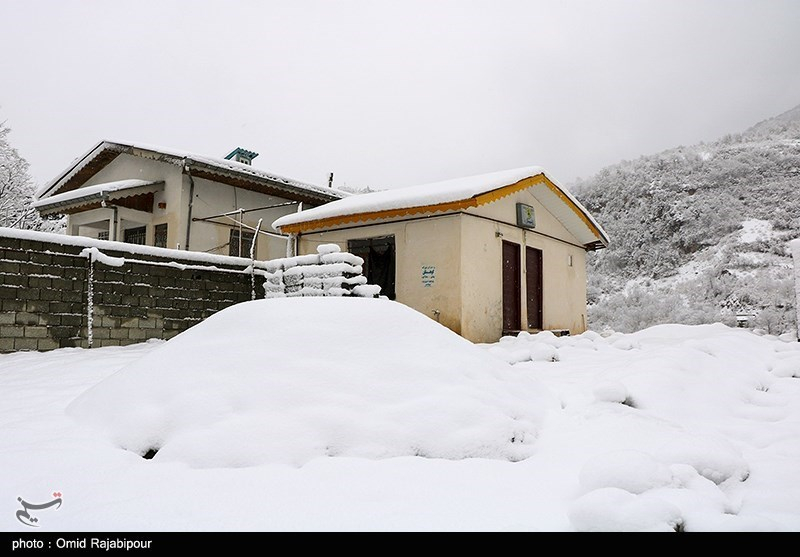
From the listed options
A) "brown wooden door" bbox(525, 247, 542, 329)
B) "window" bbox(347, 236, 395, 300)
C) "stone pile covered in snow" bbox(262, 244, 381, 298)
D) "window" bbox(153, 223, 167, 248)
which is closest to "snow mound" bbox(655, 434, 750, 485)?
"stone pile covered in snow" bbox(262, 244, 381, 298)

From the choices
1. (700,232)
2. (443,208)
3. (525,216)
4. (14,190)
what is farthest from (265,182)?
(700,232)

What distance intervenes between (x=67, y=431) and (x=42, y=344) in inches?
195

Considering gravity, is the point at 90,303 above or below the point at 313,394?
above

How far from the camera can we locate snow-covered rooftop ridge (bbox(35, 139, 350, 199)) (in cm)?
1263


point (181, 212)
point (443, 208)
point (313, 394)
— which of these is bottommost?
point (313, 394)

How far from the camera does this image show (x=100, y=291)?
8.45 meters

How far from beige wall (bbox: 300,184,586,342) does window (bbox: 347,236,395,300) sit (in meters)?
0.19

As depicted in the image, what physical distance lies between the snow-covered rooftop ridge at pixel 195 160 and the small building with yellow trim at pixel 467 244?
238 cm

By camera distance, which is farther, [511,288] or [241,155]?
[241,155]

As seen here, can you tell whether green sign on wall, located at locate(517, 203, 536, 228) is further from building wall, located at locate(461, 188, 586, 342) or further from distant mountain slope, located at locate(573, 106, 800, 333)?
distant mountain slope, located at locate(573, 106, 800, 333)

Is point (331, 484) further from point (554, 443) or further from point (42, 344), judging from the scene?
point (42, 344)

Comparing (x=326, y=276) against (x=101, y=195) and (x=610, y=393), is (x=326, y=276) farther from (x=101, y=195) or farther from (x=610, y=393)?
(x=101, y=195)

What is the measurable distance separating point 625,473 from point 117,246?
27.6ft

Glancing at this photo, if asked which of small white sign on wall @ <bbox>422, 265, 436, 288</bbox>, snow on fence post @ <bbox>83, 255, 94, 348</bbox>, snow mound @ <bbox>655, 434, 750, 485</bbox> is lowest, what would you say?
snow mound @ <bbox>655, 434, 750, 485</bbox>
